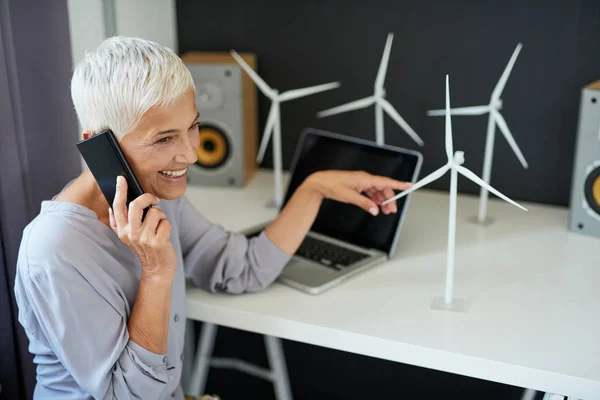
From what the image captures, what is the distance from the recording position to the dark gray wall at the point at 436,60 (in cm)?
168

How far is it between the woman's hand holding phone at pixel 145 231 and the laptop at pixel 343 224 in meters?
0.34

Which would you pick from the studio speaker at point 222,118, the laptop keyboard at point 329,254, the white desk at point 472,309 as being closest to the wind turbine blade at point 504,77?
the white desk at point 472,309

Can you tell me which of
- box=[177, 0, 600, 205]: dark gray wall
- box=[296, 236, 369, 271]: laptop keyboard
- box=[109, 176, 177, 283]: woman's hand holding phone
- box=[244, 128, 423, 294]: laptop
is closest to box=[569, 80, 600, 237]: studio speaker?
box=[177, 0, 600, 205]: dark gray wall

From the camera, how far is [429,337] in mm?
1157

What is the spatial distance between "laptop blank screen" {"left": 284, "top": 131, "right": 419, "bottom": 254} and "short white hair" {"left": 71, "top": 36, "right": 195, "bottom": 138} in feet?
1.90

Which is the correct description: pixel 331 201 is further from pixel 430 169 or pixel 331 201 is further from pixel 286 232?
pixel 430 169

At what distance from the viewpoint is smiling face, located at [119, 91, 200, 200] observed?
1.07 m

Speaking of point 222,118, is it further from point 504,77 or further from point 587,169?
point 587,169

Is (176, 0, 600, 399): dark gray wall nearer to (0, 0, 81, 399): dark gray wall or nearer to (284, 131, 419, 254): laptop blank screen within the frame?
(284, 131, 419, 254): laptop blank screen

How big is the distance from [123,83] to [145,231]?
0.73ft

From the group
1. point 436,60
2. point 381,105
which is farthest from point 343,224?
point 436,60

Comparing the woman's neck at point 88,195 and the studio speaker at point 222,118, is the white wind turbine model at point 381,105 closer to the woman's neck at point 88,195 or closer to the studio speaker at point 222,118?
the studio speaker at point 222,118

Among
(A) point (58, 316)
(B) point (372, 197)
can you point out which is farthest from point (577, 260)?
(A) point (58, 316)

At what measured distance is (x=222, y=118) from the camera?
185 centimetres
